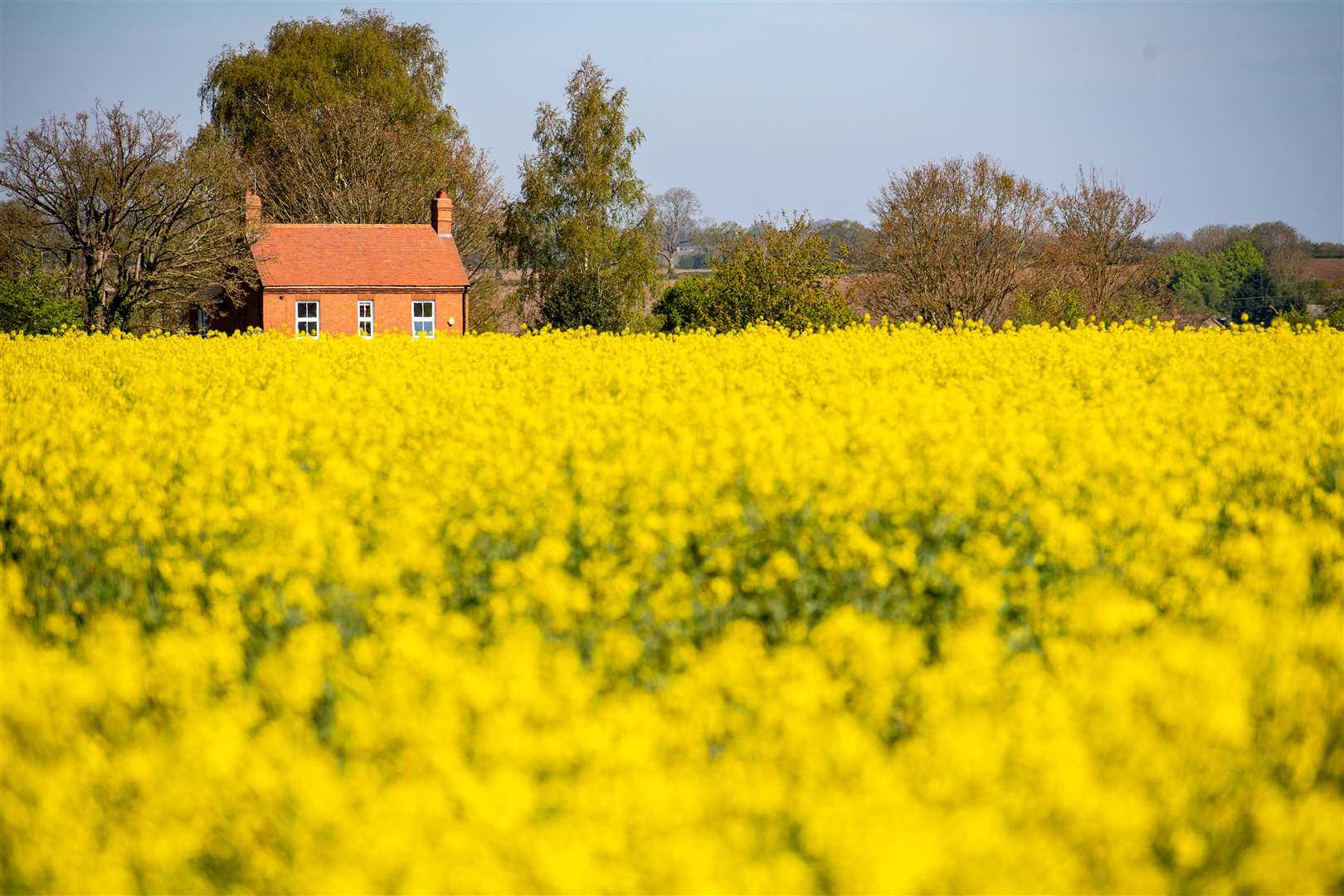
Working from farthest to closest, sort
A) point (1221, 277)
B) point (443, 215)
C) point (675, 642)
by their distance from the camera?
1. point (1221, 277)
2. point (443, 215)
3. point (675, 642)

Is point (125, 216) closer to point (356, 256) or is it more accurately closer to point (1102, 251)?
point (356, 256)

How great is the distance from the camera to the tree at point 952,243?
4753 cm

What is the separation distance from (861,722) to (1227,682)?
3.40 feet

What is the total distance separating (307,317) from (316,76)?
567 inches

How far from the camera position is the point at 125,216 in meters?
41.1

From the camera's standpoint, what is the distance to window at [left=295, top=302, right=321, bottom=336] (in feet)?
146

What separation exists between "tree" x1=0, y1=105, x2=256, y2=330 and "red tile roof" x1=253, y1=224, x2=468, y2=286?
1581mm

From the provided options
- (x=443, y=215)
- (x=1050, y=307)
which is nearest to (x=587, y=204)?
(x=443, y=215)

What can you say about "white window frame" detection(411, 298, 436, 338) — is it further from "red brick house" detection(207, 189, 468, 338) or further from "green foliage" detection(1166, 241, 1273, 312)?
"green foliage" detection(1166, 241, 1273, 312)

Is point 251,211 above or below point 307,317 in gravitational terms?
above

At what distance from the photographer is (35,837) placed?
3439 millimetres

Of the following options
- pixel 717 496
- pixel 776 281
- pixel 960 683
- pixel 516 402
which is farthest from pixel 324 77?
pixel 960 683

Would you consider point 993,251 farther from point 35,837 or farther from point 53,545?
point 35,837

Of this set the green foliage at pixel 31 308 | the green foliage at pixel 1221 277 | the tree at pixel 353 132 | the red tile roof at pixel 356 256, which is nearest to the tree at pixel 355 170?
the tree at pixel 353 132
